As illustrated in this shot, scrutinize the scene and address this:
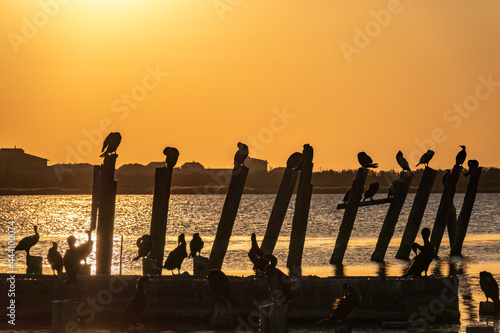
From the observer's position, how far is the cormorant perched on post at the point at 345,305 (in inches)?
667

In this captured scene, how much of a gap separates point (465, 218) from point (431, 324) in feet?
57.1

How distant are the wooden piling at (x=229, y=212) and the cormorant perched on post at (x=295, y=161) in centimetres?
260

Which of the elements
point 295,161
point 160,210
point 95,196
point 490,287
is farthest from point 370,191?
point 490,287

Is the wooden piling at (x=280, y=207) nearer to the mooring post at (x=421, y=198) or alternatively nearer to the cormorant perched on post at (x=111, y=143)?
the cormorant perched on post at (x=111, y=143)

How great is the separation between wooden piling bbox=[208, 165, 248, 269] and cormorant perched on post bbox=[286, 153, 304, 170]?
103 inches

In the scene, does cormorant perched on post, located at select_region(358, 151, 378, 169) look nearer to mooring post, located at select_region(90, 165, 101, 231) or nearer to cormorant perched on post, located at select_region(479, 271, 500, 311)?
mooring post, located at select_region(90, 165, 101, 231)

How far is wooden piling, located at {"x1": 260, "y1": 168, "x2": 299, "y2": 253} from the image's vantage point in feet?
84.9

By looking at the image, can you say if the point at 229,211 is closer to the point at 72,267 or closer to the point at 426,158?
the point at 72,267

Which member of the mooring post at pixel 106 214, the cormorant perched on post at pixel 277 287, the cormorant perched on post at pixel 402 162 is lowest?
the cormorant perched on post at pixel 277 287

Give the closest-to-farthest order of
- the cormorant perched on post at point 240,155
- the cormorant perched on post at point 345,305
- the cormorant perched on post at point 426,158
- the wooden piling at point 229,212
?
the cormorant perched on post at point 345,305, the wooden piling at point 229,212, the cormorant perched on post at point 240,155, the cormorant perched on post at point 426,158

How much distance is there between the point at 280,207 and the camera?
2592 centimetres

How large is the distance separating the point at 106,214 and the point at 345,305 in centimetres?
733

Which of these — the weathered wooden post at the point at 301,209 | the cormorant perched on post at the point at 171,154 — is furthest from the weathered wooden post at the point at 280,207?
the cormorant perched on post at the point at 171,154

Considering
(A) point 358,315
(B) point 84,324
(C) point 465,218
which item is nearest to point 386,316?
(A) point 358,315
